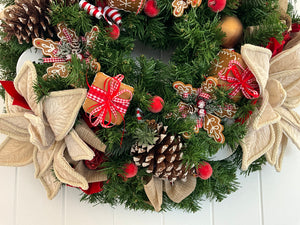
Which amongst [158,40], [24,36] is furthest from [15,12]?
[158,40]

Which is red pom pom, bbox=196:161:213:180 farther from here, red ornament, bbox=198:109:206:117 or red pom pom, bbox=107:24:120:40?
red pom pom, bbox=107:24:120:40

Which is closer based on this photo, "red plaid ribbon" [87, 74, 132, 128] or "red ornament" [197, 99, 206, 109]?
"red plaid ribbon" [87, 74, 132, 128]

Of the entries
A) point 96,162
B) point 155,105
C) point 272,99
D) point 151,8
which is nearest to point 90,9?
point 151,8

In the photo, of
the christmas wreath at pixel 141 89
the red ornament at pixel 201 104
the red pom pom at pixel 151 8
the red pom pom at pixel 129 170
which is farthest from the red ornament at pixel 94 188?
the red pom pom at pixel 151 8

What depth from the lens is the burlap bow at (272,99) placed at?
0.68 m

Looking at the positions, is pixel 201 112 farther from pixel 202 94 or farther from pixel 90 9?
pixel 90 9

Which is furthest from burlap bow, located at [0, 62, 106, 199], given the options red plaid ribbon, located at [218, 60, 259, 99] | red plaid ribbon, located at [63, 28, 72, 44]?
red plaid ribbon, located at [218, 60, 259, 99]

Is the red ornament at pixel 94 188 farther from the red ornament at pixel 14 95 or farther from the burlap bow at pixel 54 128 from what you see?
the red ornament at pixel 14 95

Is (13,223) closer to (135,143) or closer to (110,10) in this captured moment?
(135,143)

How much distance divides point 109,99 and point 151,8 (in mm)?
235

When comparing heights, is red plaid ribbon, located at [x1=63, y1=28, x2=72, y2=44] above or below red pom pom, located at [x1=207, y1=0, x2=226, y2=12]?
below

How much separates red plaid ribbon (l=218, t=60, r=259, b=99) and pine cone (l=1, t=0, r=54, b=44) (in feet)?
1.40

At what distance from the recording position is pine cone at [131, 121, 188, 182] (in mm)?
656

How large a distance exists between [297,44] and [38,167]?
28.5 inches
